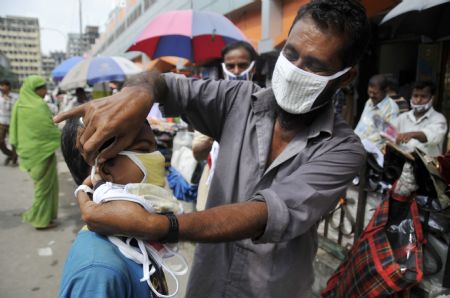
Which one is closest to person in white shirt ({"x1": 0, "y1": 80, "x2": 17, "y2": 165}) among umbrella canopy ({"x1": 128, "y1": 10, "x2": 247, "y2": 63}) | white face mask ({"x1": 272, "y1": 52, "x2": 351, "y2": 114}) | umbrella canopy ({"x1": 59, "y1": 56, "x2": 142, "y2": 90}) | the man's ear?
umbrella canopy ({"x1": 59, "y1": 56, "x2": 142, "y2": 90})

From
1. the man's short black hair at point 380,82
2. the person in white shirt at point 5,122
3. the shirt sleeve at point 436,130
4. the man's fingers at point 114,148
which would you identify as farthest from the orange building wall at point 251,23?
the man's fingers at point 114,148

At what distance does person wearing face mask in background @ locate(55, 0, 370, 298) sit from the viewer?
983 millimetres

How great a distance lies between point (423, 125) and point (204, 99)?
10.5 feet

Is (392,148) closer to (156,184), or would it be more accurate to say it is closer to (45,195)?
(156,184)

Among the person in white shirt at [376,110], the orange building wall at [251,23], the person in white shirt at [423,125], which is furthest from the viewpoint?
the orange building wall at [251,23]

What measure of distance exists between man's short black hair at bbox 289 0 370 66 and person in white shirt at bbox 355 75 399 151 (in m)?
2.87

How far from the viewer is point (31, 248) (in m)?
3.91

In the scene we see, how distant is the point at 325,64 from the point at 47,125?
4.24 metres

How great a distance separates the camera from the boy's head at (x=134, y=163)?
1.03m

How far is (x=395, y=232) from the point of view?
210 cm

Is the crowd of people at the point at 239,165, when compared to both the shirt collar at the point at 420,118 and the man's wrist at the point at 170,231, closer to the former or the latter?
the man's wrist at the point at 170,231

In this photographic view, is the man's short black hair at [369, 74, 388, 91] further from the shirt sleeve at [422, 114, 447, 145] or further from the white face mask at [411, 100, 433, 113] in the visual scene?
the shirt sleeve at [422, 114, 447, 145]

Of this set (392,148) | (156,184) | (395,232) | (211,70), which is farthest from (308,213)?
(211,70)

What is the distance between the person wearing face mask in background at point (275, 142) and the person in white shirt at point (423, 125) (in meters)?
2.53
